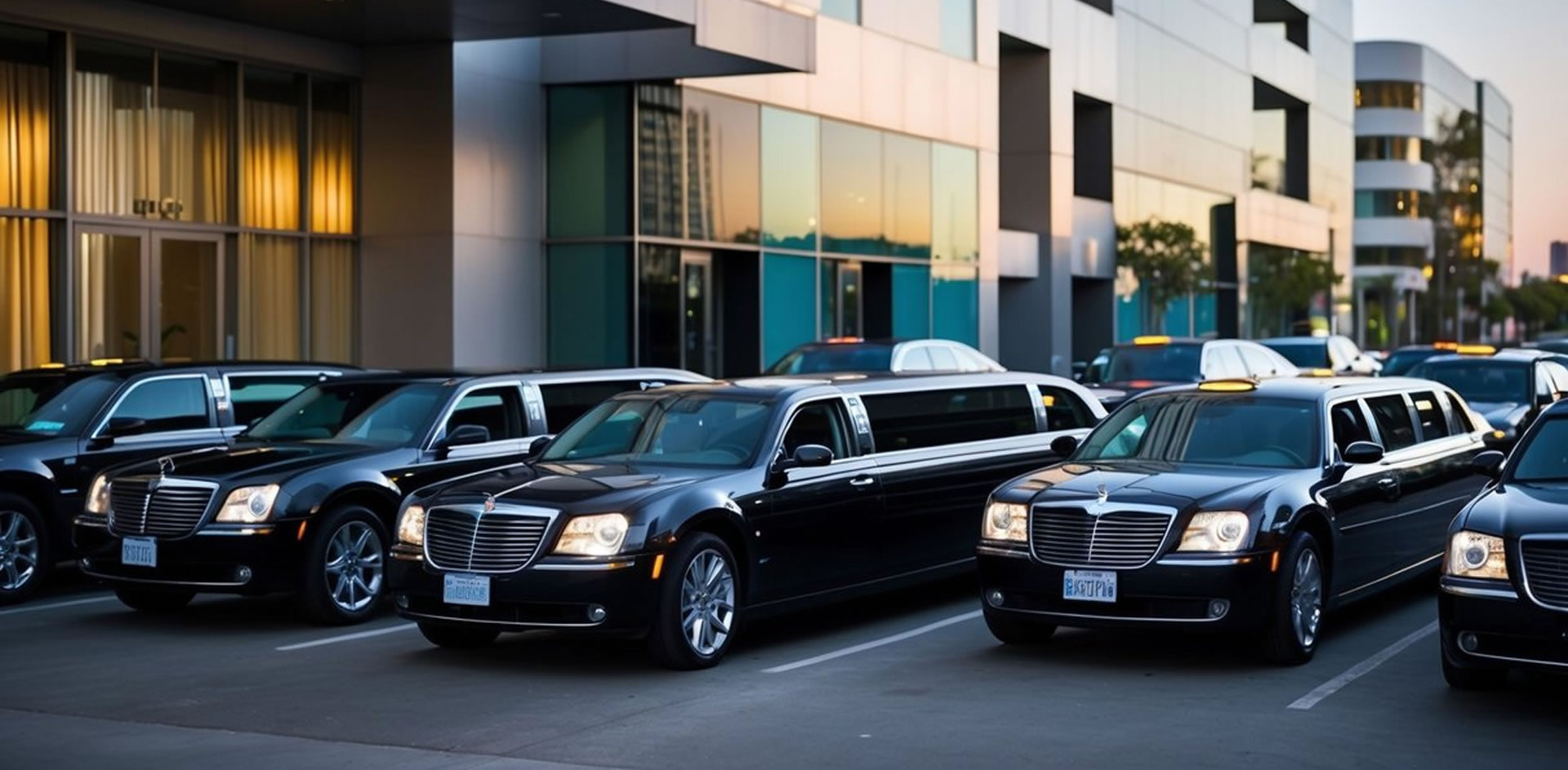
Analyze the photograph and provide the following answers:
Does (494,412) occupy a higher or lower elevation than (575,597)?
higher

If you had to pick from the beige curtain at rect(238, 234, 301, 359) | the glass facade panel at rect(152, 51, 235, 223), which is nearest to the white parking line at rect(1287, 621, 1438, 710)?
the glass facade panel at rect(152, 51, 235, 223)

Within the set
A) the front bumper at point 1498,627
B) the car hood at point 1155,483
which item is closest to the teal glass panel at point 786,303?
the car hood at point 1155,483

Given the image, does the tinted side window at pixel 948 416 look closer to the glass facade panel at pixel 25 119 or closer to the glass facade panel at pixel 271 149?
the glass facade panel at pixel 25 119

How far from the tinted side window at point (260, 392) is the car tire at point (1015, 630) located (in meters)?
6.59

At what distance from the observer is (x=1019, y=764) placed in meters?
8.20

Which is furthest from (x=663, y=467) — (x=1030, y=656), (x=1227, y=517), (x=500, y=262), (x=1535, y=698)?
(x=500, y=262)

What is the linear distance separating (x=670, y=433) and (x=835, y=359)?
1152cm

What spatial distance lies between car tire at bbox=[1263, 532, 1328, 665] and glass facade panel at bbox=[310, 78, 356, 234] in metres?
17.9

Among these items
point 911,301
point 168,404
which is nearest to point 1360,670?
point 168,404

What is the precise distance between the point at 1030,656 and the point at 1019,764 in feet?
9.71

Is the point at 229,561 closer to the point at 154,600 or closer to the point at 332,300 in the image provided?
the point at 154,600

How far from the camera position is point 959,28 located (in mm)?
38125

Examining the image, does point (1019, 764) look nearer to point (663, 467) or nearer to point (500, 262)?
point (663, 467)

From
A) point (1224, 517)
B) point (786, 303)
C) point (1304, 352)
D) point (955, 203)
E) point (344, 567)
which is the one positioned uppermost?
point (955, 203)
